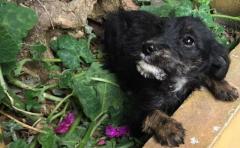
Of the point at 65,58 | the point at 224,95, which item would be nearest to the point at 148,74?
the point at 224,95

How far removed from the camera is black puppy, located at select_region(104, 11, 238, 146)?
3.32 m

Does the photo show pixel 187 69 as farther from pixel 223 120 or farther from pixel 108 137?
pixel 108 137

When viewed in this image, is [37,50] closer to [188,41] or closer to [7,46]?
[7,46]

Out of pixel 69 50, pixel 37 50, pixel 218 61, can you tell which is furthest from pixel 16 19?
pixel 218 61

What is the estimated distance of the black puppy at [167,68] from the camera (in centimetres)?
332

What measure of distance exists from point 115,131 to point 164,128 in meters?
Answer: 0.41

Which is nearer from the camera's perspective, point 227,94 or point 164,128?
point 164,128

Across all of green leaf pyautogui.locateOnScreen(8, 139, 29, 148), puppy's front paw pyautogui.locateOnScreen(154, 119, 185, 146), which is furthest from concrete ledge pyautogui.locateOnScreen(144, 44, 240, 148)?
green leaf pyautogui.locateOnScreen(8, 139, 29, 148)

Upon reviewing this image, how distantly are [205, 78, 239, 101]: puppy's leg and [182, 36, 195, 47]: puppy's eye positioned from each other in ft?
1.05

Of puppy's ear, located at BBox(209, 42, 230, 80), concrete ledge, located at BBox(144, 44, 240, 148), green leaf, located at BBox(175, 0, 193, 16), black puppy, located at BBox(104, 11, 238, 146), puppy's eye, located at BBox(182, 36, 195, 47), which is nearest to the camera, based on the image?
concrete ledge, located at BBox(144, 44, 240, 148)

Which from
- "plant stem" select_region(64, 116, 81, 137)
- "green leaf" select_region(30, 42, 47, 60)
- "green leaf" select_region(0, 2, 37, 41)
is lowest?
"plant stem" select_region(64, 116, 81, 137)

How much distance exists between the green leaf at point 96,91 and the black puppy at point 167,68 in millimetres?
116

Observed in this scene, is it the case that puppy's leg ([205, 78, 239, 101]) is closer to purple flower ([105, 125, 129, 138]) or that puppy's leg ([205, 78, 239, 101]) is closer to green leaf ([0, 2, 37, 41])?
purple flower ([105, 125, 129, 138])

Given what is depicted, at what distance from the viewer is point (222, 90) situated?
354cm
